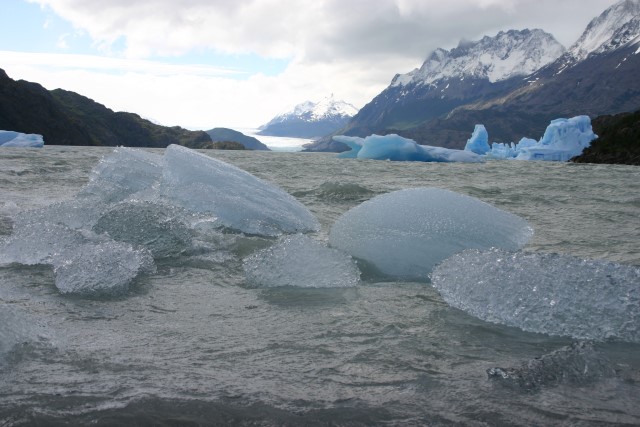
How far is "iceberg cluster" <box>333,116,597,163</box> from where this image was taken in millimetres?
28138

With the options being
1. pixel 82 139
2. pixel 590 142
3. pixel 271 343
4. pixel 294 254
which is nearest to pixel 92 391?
pixel 271 343

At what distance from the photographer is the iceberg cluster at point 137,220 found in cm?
358

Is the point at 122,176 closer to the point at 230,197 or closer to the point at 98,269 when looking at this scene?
the point at 230,197

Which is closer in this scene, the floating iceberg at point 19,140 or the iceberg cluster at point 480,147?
the iceberg cluster at point 480,147

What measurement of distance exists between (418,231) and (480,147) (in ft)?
161

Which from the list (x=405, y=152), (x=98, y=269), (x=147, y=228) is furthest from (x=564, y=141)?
(x=98, y=269)

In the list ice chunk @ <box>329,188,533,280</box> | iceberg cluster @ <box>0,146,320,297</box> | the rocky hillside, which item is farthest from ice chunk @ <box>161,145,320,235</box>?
the rocky hillside

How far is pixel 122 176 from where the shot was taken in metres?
6.90

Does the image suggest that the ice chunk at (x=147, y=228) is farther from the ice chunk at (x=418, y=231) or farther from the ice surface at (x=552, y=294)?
the ice surface at (x=552, y=294)

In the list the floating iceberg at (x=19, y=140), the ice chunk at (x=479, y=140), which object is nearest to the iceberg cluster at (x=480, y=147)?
the ice chunk at (x=479, y=140)

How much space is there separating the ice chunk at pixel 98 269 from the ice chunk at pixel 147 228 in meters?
0.54

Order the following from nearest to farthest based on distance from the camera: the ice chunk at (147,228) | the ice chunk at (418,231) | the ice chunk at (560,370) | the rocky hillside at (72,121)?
1. the ice chunk at (560,370)
2. the ice chunk at (418,231)
3. the ice chunk at (147,228)
4. the rocky hillside at (72,121)

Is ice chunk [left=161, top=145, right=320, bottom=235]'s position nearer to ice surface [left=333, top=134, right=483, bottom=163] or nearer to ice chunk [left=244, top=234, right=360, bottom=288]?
ice chunk [left=244, top=234, right=360, bottom=288]

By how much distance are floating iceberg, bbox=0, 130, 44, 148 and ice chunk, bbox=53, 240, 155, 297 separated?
32320 mm
